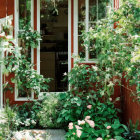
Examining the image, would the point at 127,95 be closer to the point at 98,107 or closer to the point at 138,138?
the point at 98,107

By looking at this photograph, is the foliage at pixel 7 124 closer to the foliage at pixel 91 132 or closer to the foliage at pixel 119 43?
the foliage at pixel 91 132

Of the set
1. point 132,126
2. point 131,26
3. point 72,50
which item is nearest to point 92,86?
point 72,50

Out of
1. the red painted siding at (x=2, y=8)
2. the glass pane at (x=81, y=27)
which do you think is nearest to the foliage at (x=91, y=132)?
the glass pane at (x=81, y=27)

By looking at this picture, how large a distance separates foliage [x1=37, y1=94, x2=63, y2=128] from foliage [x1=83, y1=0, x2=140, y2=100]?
1.17 meters

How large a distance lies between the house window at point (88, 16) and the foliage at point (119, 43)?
1.03 feet

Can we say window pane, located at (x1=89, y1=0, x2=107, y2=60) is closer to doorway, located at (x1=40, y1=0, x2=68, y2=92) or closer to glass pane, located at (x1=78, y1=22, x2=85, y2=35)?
glass pane, located at (x1=78, y1=22, x2=85, y2=35)

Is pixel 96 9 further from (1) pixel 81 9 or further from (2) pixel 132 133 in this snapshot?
(2) pixel 132 133

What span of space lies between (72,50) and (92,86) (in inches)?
42.7

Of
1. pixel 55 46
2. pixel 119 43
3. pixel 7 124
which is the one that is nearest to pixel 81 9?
pixel 119 43

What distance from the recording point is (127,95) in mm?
7660

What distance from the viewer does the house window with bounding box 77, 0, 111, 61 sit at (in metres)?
8.33

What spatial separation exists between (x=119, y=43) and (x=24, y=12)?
292cm

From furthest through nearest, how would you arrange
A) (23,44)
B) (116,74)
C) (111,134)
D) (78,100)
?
(23,44) < (78,100) < (116,74) < (111,134)

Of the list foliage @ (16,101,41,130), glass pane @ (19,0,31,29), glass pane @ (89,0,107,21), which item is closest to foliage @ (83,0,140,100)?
glass pane @ (89,0,107,21)
